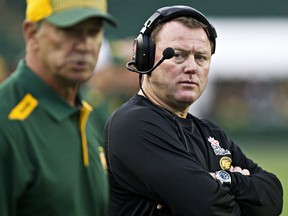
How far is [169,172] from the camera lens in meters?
3.90

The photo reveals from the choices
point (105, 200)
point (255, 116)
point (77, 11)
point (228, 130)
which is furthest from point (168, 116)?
point (255, 116)

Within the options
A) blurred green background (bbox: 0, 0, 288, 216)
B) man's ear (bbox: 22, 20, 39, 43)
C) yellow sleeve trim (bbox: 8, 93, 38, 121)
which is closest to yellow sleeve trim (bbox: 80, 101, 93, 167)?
yellow sleeve trim (bbox: 8, 93, 38, 121)

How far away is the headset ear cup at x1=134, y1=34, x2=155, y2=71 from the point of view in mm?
4223

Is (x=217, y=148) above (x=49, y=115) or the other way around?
the other way around

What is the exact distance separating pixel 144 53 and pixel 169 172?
668mm

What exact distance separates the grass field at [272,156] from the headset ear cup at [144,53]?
6.25 meters

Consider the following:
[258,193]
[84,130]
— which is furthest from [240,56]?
[84,130]

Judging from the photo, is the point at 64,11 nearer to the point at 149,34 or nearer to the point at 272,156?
the point at 149,34

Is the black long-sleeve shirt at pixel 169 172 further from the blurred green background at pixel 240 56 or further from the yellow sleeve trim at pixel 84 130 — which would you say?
the blurred green background at pixel 240 56

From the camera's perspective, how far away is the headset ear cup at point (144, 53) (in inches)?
166

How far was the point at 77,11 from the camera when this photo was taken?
2879 mm

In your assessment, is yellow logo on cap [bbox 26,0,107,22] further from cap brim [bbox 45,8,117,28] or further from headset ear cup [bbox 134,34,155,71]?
headset ear cup [bbox 134,34,155,71]

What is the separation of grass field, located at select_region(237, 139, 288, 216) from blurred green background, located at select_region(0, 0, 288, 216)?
0.13 meters

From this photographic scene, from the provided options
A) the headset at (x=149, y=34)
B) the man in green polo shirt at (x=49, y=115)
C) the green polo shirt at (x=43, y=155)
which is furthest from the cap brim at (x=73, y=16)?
the headset at (x=149, y=34)
